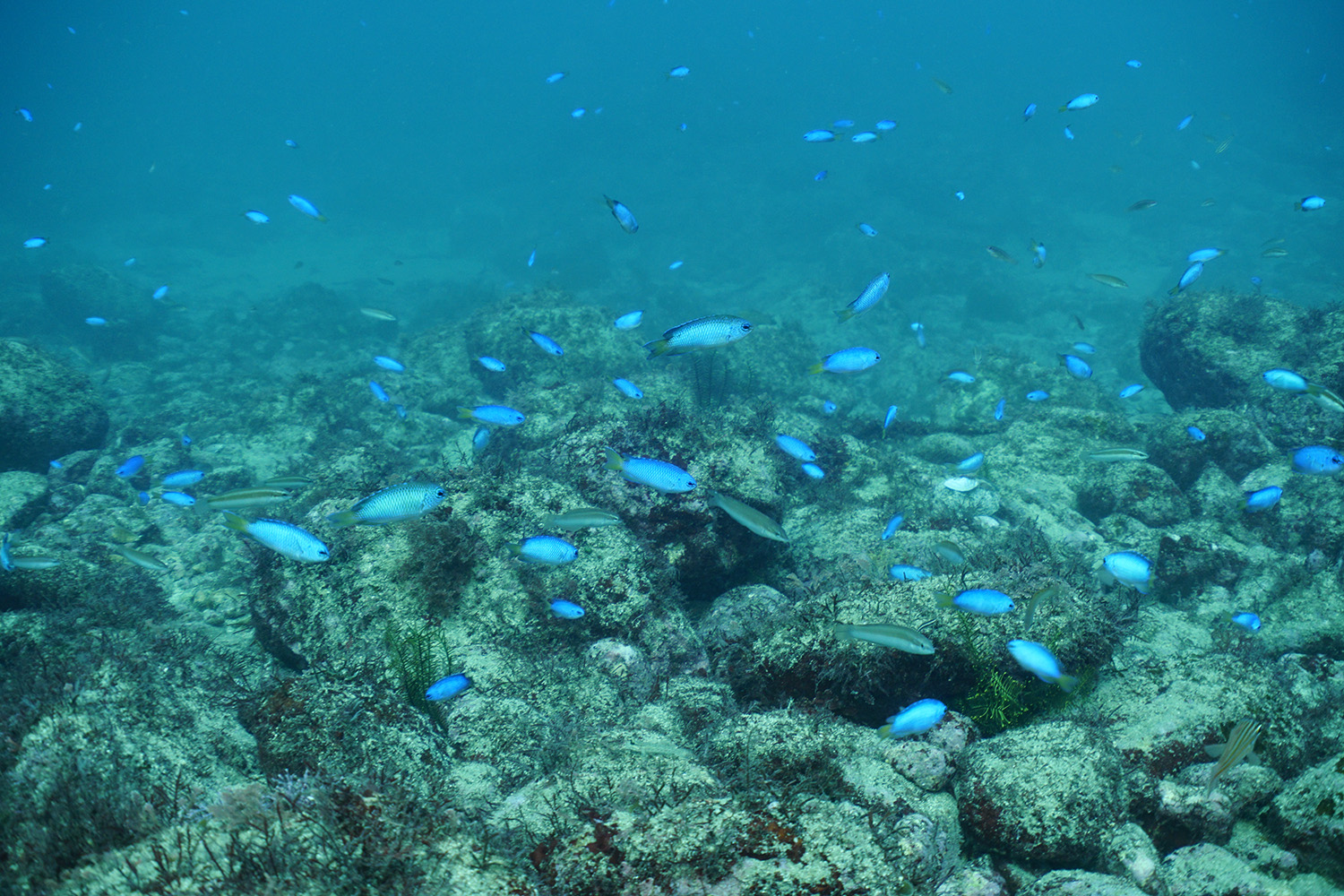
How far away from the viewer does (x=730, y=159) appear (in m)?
56.6

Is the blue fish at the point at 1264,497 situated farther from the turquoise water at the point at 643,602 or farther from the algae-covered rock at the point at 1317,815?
the algae-covered rock at the point at 1317,815


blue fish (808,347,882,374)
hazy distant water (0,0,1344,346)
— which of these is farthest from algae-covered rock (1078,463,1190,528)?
hazy distant water (0,0,1344,346)

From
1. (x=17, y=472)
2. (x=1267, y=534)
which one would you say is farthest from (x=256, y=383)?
(x=1267, y=534)

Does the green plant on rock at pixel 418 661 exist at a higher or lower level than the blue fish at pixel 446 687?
lower

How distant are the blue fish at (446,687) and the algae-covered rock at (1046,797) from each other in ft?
10.3

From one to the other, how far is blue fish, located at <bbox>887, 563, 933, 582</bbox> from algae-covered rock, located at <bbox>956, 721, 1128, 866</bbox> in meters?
1.42

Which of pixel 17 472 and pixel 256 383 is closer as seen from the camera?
pixel 17 472

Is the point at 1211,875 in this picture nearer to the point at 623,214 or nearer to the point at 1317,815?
the point at 1317,815

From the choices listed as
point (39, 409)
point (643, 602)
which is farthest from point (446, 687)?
point (39, 409)

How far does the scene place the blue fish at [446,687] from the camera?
364 centimetres

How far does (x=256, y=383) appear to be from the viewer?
15500mm

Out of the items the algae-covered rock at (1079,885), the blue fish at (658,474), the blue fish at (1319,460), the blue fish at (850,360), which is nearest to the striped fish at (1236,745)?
the algae-covered rock at (1079,885)

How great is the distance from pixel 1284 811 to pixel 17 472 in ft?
46.5

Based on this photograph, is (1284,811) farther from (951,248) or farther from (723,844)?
(951,248)
